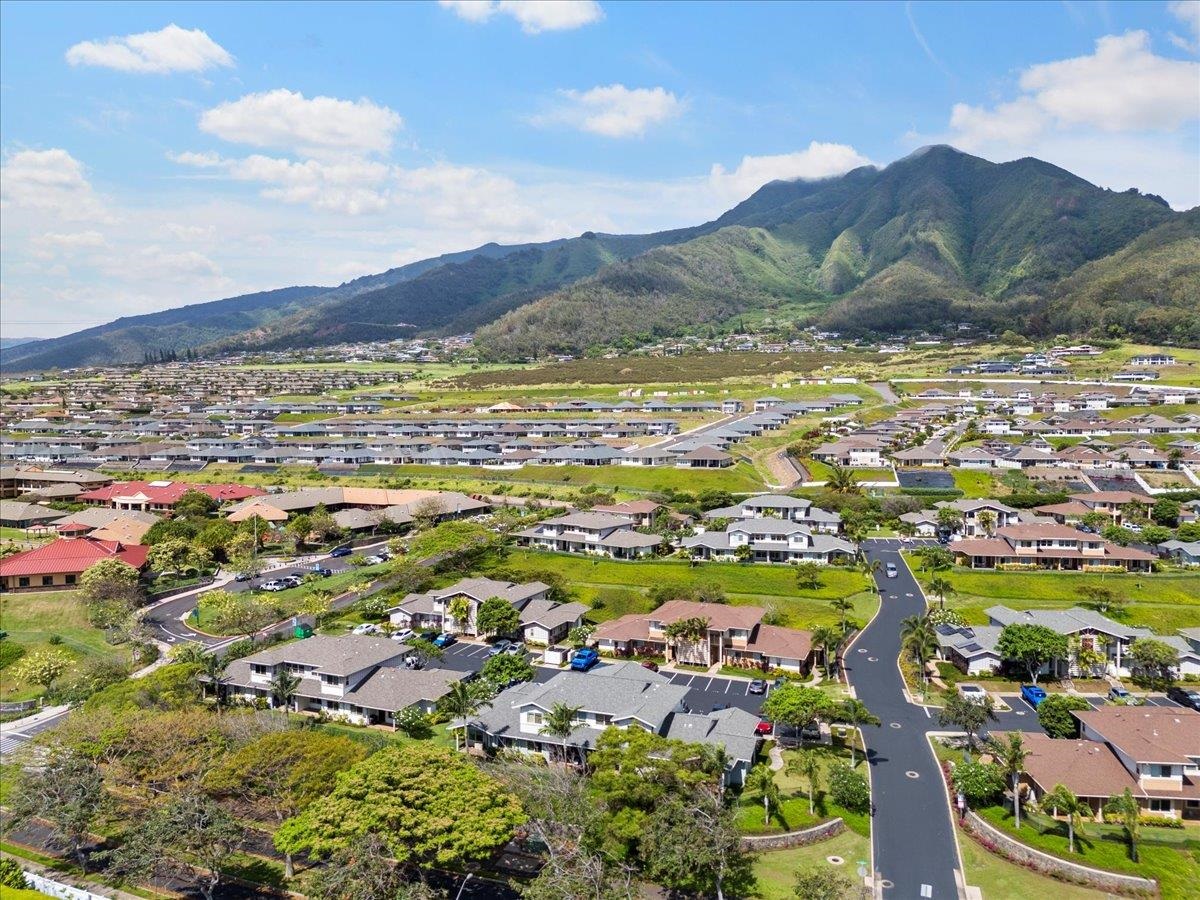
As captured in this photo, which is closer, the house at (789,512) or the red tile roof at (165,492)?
the house at (789,512)

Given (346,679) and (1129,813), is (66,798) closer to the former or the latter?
(346,679)

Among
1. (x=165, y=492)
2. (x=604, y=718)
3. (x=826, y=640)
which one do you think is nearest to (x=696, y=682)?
(x=826, y=640)

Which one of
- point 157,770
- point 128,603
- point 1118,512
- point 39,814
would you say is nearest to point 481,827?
point 157,770

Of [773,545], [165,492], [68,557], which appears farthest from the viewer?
[165,492]

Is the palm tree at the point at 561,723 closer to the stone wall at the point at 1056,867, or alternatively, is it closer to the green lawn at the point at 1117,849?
the stone wall at the point at 1056,867

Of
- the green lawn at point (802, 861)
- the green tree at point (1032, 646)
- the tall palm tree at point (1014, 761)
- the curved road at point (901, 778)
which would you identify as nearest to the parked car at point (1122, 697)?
the green tree at point (1032, 646)
